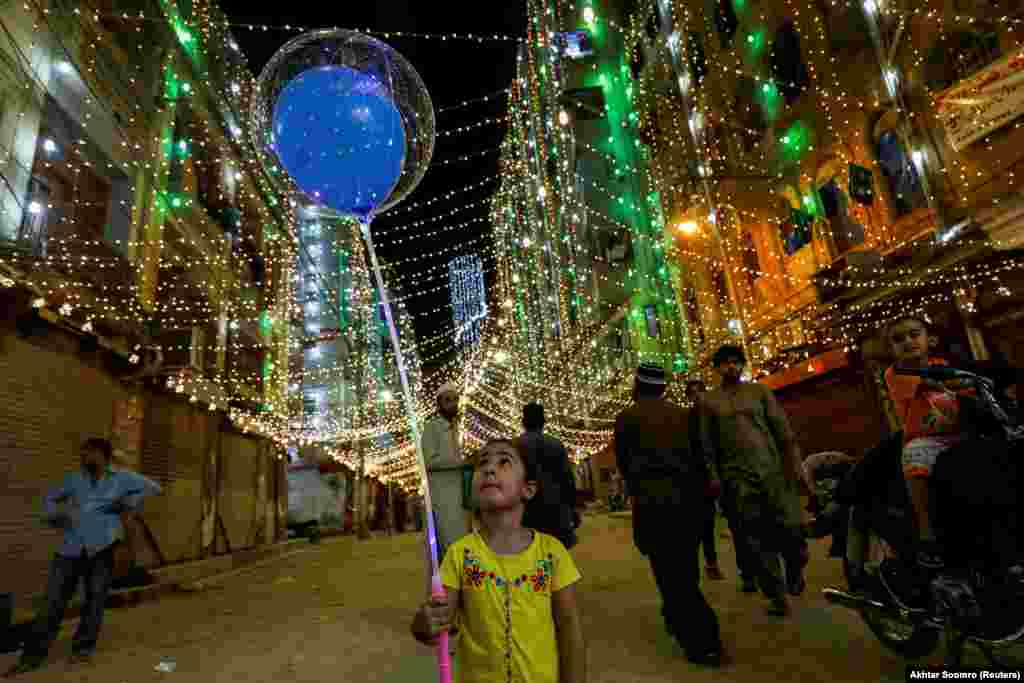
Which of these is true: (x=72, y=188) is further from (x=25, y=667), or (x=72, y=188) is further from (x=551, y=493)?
(x=551, y=493)

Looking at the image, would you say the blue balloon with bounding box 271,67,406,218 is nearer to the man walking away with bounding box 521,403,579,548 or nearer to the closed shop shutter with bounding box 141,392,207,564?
the man walking away with bounding box 521,403,579,548

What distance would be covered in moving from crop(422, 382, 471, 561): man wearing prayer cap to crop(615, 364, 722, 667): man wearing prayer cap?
3.87 feet

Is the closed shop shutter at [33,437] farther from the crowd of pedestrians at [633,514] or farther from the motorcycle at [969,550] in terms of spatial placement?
the motorcycle at [969,550]

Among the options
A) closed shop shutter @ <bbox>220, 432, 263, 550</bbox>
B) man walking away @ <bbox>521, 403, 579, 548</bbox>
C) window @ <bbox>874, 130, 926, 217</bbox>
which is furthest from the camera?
closed shop shutter @ <bbox>220, 432, 263, 550</bbox>

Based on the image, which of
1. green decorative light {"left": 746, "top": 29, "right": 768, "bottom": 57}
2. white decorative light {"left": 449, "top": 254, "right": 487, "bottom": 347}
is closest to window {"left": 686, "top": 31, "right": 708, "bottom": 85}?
green decorative light {"left": 746, "top": 29, "right": 768, "bottom": 57}

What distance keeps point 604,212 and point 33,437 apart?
2407cm

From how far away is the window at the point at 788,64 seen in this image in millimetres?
14195

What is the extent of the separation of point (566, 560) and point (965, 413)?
2.12 metres

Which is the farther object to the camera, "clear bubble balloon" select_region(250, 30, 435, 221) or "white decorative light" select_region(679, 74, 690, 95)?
"white decorative light" select_region(679, 74, 690, 95)

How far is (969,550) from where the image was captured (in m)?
2.64

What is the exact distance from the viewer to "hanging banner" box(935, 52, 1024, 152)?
28.7ft

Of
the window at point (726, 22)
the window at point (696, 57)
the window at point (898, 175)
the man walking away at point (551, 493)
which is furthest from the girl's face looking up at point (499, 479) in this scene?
the window at point (696, 57)

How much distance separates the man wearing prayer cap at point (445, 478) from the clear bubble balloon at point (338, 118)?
1.67 m

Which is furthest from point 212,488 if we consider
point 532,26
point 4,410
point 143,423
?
point 532,26
